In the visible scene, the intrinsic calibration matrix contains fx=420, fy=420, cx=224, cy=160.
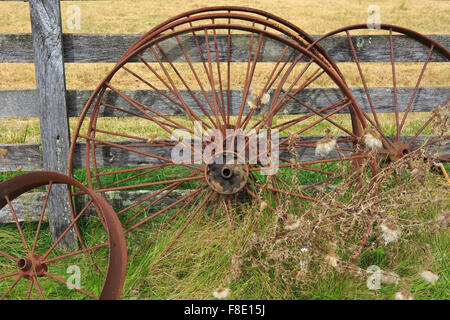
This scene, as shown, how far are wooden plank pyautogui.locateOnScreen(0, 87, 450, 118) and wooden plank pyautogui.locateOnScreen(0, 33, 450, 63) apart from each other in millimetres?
228

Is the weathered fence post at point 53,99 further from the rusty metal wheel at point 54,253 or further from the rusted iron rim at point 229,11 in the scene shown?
the rusted iron rim at point 229,11

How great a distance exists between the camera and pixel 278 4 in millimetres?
7852

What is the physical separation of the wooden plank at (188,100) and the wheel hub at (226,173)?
597 mm

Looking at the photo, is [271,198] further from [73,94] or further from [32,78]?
[32,78]

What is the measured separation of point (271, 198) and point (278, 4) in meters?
6.18

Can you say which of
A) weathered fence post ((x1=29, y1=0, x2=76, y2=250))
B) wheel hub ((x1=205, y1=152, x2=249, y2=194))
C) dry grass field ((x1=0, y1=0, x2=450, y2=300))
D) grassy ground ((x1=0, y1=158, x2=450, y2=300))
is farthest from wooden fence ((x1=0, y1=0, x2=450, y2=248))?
grassy ground ((x1=0, y1=158, x2=450, y2=300))

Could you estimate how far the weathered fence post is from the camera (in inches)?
102

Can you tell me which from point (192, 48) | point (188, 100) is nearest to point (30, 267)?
point (188, 100)

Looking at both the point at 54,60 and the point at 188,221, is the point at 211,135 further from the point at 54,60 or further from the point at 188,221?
the point at 54,60

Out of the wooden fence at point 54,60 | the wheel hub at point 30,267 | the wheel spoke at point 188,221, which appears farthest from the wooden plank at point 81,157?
the wheel hub at point 30,267

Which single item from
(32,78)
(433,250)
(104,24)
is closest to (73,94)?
(433,250)

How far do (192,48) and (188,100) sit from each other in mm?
362

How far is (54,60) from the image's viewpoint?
265 centimetres
